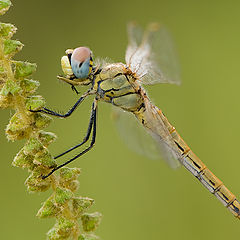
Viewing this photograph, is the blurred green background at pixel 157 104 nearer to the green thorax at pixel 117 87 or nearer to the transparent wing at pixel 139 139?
the transparent wing at pixel 139 139

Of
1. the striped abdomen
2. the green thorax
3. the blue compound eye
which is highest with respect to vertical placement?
the blue compound eye

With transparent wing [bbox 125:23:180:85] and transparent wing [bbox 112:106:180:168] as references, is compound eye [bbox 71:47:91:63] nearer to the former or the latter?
transparent wing [bbox 125:23:180:85]

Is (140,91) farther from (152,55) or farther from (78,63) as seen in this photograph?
(78,63)

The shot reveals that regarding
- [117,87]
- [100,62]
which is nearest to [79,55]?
[100,62]

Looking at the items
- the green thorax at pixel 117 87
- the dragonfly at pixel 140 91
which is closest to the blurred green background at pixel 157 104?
the dragonfly at pixel 140 91

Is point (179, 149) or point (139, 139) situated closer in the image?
point (179, 149)

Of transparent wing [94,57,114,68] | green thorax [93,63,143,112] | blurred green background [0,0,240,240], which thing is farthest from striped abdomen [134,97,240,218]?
blurred green background [0,0,240,240]

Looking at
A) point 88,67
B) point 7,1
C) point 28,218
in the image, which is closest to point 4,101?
point 7,1

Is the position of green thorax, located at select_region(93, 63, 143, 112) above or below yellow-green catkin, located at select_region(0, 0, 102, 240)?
above
